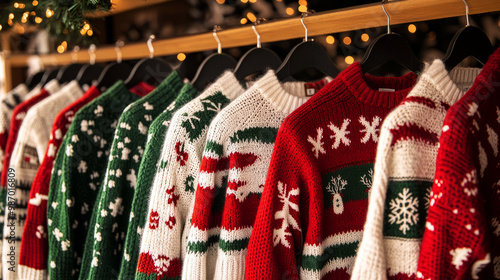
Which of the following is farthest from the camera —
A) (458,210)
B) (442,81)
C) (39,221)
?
(39,221)

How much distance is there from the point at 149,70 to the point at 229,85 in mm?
313

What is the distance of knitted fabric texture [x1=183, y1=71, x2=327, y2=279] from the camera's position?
0.72 metres

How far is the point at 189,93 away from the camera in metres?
0.85

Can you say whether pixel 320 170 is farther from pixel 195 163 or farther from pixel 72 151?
pixel 72 151

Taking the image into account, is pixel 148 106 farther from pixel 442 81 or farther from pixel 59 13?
pixel 442 81

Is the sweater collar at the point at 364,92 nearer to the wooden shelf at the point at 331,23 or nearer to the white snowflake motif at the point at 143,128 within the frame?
the wooden shelf at the point at 331,23

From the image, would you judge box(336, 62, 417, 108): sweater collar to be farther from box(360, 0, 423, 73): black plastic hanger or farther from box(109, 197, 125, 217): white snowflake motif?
box(109, 197, 125, 217): white snowflake motif

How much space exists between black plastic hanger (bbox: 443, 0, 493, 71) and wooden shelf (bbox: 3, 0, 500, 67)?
0.11ft

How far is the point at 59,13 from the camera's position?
986 millimetres

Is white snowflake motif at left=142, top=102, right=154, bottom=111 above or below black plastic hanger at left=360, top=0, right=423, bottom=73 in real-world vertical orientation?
below

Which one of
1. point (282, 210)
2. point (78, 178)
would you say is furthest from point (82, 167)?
point (282, 210)

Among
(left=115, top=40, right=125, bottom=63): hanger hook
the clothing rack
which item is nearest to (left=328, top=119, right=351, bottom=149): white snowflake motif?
the clothing rack

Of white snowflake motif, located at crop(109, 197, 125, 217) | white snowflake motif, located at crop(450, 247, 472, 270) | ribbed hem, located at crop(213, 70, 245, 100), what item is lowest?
white snowflake motif, located at crop(450, 247, 472, 270)

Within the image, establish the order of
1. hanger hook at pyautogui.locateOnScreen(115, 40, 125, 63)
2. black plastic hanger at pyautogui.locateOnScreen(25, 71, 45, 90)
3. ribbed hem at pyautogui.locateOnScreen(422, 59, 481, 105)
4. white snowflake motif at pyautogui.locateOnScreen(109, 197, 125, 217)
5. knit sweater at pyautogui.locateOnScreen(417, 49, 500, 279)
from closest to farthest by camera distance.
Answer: knit sweater at pyautogui.locateOnScreen(417, 49, 500, 279), ribbed hem at pyautogui.locateOnScreen(422, 59, 481, 105), white snowflake motif at pyautogui.locateOnScreen(109, 197, 125, 217), hanger hook at pyautogui.locateOnScreen(115, 40, 125, 63), black plastic hanger at pyautogui.locateOnScreen(25, 71, 45, 90)
